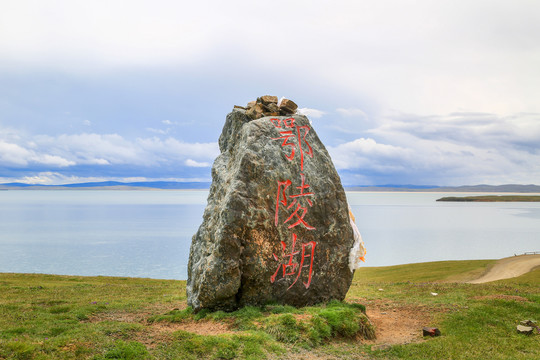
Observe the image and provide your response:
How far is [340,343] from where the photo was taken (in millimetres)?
11609

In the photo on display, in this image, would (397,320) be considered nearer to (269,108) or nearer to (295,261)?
(295,261)

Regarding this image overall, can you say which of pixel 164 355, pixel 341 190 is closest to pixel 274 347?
pixel 164 355

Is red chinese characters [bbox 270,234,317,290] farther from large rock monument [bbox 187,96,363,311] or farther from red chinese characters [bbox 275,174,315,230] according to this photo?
red chinese characters [bbox 275,174,315,230]

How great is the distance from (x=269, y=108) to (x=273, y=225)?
4864 millimetres

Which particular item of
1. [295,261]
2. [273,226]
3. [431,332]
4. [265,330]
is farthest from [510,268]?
[265,330]

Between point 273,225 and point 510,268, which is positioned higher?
point 273,225

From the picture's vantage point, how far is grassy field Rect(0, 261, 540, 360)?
32.8ft

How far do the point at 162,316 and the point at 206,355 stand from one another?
454 centimetres

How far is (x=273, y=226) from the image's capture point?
1338cm

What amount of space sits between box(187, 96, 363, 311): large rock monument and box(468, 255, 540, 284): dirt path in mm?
17041

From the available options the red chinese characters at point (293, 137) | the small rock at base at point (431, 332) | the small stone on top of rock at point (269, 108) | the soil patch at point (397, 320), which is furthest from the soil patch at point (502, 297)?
the small stone on top of rock at point (269, 108)

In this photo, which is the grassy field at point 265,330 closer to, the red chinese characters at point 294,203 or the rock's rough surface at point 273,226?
the rock's rough surface at point 273,226

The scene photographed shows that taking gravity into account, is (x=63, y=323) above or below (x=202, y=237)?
below

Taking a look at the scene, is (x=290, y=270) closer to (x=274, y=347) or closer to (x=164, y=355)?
(x=274, y=347)
